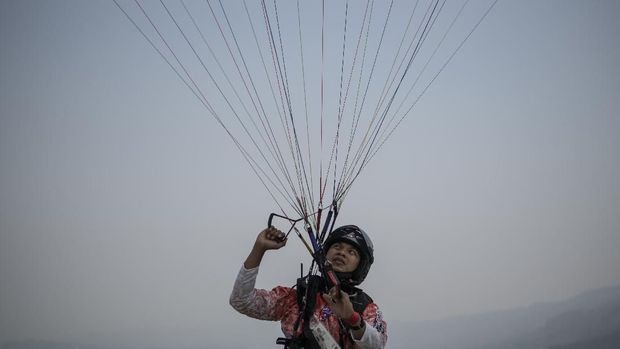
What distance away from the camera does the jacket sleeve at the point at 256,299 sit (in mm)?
3906

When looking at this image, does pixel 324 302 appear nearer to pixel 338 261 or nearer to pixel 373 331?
pixel 338 261

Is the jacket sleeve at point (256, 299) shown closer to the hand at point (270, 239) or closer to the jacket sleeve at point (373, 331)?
the hand at point (270, 239)

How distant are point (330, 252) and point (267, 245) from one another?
4.18 feet

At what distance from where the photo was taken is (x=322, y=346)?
3.91 m

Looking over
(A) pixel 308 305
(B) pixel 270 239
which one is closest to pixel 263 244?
(B) pixel 270 239

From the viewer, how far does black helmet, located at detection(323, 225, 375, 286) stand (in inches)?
192

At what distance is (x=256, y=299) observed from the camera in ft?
13.6

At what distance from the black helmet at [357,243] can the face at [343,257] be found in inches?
2.5

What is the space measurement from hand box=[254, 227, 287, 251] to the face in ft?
3.42

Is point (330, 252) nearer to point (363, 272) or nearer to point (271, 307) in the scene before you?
point (363, 272)

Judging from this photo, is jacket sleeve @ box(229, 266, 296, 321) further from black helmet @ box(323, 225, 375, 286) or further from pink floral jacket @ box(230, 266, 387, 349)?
black helmet @ box(323, 225, 375, 286)

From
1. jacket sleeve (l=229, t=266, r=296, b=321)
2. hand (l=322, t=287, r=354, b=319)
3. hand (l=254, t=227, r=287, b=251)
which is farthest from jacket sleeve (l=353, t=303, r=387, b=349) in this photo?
hand (l=254, t=227, r=287, b=251)

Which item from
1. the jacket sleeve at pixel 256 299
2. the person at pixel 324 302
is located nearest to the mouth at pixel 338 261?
the person at pixel 324 302

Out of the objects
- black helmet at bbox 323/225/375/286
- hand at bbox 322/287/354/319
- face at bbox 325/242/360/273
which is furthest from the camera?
black helmet at bbox 323/225/375/286
